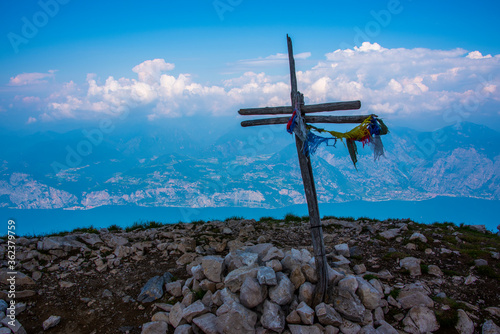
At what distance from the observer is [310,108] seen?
6500 millimetres

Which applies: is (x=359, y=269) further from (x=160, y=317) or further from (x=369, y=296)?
(x=160, y=317)

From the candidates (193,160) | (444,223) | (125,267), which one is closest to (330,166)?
(193,160)

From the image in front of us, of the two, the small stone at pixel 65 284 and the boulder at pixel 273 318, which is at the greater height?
the boulder at pixel 273 318

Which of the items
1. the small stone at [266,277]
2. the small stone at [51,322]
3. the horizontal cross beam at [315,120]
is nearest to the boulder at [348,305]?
the small stone at [266,277]

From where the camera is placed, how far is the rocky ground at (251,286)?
246 inches

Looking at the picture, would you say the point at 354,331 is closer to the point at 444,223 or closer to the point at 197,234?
the point at 197,234

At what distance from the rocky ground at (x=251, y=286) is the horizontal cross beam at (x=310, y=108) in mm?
3784

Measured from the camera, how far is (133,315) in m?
7.23

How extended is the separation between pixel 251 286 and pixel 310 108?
431 centimetres

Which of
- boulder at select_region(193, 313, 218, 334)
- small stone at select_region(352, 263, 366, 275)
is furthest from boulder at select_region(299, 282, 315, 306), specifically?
small stone at select_region(352, 263, 366, 275)

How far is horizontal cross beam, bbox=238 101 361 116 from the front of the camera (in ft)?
20.4

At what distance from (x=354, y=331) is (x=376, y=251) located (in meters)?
4.42

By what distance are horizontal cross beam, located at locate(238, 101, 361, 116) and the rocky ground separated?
12.4 ft

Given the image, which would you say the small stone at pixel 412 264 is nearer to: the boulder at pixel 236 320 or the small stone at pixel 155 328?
the boulder at pixel 236 320
